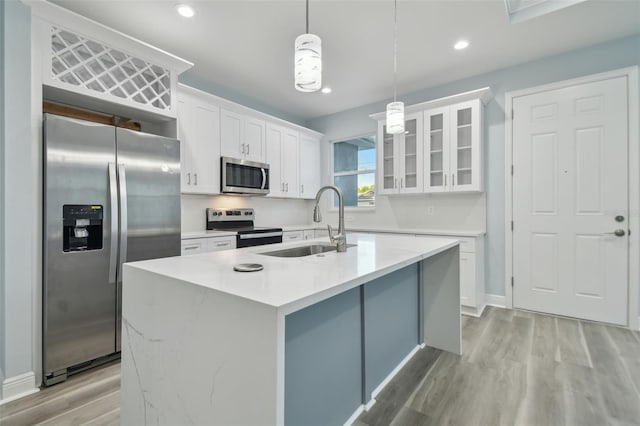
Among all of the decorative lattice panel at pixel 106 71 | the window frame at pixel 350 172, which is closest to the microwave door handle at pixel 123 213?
the decorative lattice panel at pixel 106 71

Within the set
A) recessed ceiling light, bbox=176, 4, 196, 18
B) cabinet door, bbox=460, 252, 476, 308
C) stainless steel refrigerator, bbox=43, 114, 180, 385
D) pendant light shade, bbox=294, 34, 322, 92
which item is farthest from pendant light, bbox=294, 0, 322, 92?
cabinet door, bbox=460, 252, 476, 308

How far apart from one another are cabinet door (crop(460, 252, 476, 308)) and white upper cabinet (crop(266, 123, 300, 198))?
8.40 ft

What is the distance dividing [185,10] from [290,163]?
2440mm

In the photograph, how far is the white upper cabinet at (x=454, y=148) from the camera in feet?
11.4

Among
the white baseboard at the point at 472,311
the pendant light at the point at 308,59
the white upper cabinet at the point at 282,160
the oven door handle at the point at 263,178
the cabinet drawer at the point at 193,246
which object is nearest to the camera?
the pendant light at the point at 308,59

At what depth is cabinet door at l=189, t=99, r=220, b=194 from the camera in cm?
333

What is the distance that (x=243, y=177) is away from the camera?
3809mm

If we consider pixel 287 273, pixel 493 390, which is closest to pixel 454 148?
pixel 493 390

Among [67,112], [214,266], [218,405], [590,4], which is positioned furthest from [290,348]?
[590,4]

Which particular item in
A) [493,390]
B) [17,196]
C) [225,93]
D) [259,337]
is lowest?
[493,390]

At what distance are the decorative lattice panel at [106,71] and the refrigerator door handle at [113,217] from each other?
710 mm

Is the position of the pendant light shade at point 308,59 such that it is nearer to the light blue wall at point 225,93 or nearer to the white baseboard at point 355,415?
the white baseboard at point 355,415

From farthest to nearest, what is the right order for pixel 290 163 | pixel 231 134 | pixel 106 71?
pixel 290 163
pixel 231 134
pixel 106 71

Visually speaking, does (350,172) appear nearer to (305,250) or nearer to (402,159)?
(402,159)
